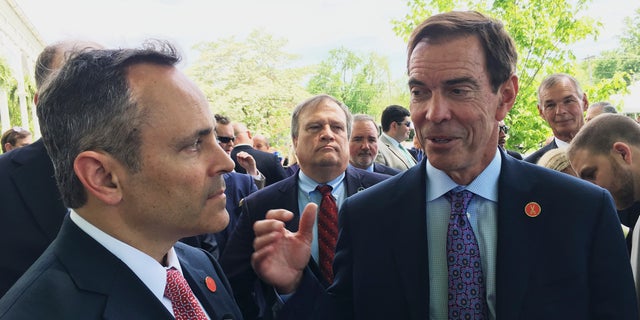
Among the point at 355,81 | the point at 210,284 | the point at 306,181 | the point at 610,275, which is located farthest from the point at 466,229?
the point at 355,81

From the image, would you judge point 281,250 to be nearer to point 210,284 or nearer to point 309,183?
point 210,284

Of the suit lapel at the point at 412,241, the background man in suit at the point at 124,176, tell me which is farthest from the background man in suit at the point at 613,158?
the background man in suit at the point at 124,176

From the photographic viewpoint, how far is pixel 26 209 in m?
2.70

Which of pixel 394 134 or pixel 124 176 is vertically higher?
pixel 124 176

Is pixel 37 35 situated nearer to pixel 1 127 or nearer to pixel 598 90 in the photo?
pixel 1 127

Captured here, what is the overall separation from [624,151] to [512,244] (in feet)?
4.41

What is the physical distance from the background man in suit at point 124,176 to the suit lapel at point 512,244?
1.07 metres

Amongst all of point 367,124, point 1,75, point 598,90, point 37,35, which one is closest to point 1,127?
point 1,75

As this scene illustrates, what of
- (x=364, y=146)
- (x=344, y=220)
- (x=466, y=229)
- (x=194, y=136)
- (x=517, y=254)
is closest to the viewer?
(x=194, y=136)

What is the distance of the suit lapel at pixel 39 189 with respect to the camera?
270 centimetres

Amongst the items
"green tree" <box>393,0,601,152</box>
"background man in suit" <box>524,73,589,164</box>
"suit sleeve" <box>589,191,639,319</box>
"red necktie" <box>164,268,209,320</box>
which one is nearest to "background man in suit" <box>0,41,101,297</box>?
"red necktie" <box>164,268,209,320</box>

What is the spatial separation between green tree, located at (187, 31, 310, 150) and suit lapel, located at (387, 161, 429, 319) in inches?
1156

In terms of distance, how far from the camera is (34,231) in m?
2.67

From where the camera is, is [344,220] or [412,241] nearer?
[412,241]
